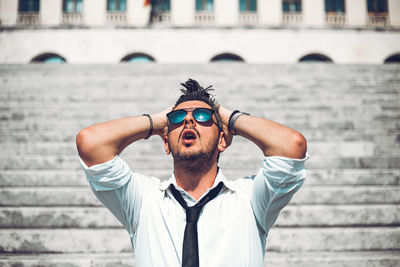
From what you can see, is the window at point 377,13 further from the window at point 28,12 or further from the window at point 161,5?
the window at point 28,12

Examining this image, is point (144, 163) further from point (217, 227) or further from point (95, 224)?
point (217, 227)

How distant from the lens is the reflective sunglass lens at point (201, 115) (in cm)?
155

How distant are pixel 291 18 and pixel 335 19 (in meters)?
2.42

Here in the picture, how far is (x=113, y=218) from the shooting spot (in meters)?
2.92

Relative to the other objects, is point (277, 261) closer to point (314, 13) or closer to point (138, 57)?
point (138, 57)

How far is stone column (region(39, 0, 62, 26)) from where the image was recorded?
50.9 feet

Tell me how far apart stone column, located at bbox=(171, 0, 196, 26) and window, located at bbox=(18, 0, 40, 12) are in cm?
747

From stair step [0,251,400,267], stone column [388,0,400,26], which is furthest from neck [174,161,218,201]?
stone column [388,0,400,26]

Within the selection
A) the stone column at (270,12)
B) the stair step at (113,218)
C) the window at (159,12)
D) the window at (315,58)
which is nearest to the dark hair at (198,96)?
the stair step at (113,218)

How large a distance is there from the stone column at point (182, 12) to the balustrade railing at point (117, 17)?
2.68m

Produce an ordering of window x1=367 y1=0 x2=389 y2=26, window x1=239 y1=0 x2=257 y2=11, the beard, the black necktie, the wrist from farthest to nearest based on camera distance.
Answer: window x1=239 y1=0 x2=257 y2=11 < window x1=367 y1=0 x2=389 y2=26 < the wrist < the beard < the black necktie

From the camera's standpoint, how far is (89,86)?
7457 millimetres

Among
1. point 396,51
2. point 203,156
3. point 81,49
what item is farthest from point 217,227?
point 396,51

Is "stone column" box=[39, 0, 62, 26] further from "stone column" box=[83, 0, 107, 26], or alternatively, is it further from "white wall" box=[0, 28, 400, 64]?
"stone column" box=[83, 0, 107, 26]
